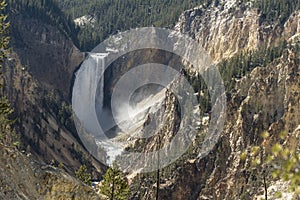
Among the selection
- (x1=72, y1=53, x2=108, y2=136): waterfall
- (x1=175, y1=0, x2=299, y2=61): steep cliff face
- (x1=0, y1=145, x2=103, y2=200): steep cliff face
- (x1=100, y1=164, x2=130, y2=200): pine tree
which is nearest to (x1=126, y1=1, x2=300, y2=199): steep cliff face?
(x1=100, y1=164, x2=130, y2=200): pine tree

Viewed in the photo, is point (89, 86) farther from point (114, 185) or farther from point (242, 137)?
point (114, 185)

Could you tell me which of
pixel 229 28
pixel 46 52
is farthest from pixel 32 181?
pixel 46 52

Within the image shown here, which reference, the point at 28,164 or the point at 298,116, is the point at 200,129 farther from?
the point at 28,164

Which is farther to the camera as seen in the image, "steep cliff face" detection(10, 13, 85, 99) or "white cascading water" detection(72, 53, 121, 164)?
"white cascading water" detection(72, 53, 121, 164)

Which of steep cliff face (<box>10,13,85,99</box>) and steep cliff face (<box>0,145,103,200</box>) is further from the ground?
steep cliff face (<box>0,145,103,200</box>)

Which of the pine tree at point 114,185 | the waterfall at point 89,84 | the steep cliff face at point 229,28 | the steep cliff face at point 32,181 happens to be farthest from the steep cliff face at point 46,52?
the steep cliff face at point 32,181

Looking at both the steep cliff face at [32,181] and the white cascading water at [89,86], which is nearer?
the steep cliff face at [32,181]

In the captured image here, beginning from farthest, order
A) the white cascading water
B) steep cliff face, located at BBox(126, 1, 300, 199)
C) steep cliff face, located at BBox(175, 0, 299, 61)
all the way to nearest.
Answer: the white cascading water
steep cliff face, located at BBox(175, 0, 299, 61)
steep cliff face, located at BBox(126, 1, 300, 199)

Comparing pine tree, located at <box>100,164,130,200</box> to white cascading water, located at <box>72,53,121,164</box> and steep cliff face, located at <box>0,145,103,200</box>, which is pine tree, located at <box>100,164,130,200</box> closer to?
steep cliff face, located at <box>0,145,103,200</box>

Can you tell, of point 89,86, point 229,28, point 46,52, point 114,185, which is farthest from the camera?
point 89,86

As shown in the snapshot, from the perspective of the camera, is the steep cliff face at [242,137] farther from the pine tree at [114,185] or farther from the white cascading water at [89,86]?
the white cascading water at [89,86]
